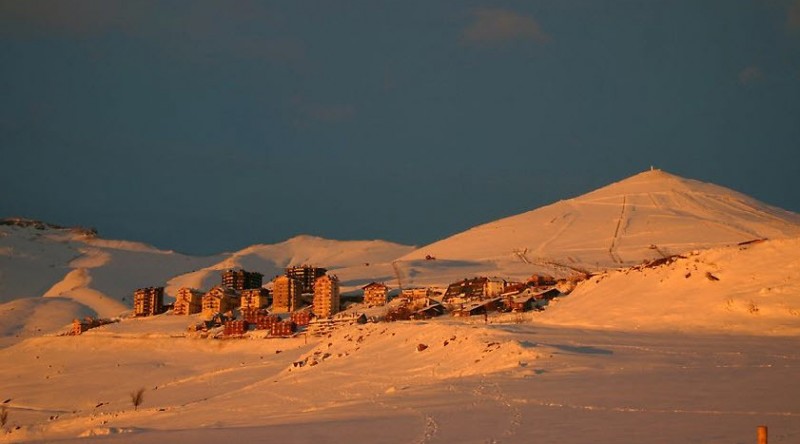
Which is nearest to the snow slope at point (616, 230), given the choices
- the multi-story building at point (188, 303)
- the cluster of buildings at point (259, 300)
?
the cluster of buildings at point (259, 300)

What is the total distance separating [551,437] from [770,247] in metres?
24.6

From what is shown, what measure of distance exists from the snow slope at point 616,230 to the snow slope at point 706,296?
34622 mm

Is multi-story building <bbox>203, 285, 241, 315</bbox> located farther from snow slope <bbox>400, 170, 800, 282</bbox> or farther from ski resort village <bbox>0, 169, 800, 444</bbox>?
snow slope <bbox>400, 170, 800, 282</bbox>

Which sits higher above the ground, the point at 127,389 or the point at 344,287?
the point at 344,287

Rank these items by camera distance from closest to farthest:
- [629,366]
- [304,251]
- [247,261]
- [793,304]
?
[629,366]
[793,304]
[247,261]
[304,251]

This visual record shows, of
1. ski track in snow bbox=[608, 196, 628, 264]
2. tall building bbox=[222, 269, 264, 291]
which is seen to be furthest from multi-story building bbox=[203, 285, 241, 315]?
ski track in snow bbox=[608, 196, 628, 264]

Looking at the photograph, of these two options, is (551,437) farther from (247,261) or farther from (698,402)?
(247,261)

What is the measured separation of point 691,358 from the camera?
Result: 23266mm

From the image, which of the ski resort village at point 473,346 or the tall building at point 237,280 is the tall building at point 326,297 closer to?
the ski resort village at point 473,346

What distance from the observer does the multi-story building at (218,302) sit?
72.0 m

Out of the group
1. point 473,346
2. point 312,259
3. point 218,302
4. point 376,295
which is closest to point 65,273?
point 312,259

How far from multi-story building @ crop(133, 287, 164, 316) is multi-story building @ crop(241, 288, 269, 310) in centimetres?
888

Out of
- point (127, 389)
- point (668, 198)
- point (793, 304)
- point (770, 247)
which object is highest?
point (668, 198)

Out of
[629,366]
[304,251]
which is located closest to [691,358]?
[629,366]
